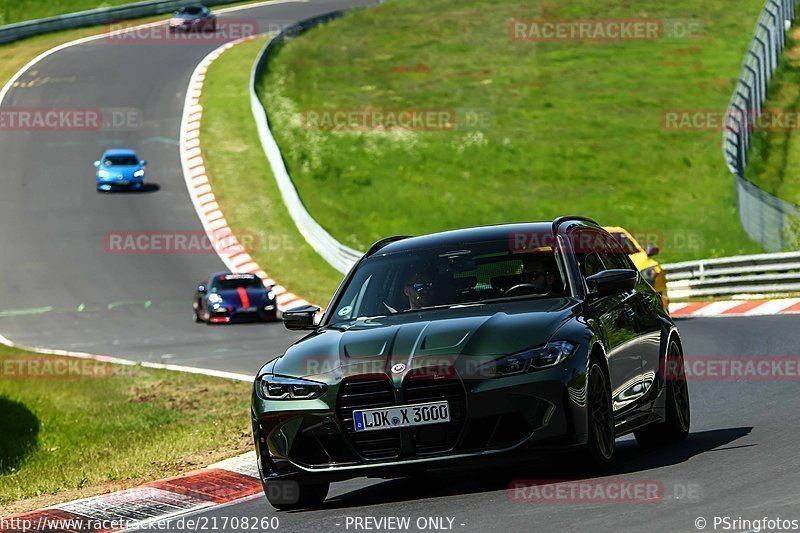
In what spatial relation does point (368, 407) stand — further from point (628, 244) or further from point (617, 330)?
point (628, 244)

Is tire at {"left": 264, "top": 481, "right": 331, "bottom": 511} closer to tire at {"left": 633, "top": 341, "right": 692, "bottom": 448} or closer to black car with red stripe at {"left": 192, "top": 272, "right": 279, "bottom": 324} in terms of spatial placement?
tire at {"left": 633, "top": 341, "right": 692, "bottom": 448}

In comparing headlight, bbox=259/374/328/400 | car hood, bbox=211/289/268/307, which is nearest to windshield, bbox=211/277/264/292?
car hood, bbox=211/289/268/307

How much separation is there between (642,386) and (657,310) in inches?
37.6

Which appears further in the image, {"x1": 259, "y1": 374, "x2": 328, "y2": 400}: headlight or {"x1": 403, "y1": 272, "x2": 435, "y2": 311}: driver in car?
{"x1": 403, "y1": 272, "x2": 435, "y2": 311}: driver in car

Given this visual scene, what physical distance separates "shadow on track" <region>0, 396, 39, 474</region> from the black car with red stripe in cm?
1090

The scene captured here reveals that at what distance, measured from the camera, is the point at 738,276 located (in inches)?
1086

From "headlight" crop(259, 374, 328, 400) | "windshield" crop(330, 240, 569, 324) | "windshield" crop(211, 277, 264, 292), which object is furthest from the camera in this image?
"windshield" crop(211, 277, 264, 292)

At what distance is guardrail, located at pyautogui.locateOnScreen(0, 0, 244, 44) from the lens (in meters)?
65.4

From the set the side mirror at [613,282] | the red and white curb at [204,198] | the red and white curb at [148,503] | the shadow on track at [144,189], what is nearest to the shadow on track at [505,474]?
the red and white curb at [148,503]

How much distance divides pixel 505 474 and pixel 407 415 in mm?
1380

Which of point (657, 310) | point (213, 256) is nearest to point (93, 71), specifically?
point (213, 256)

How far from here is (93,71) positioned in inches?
2335

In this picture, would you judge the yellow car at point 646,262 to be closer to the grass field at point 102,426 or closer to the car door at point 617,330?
the grass field at point 102,426

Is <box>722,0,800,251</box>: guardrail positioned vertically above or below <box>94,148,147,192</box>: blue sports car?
above
